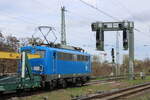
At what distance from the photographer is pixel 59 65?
26953 millimetres

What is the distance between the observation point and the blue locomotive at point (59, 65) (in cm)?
2492

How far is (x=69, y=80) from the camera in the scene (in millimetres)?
29297

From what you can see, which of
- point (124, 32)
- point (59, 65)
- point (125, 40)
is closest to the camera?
point (59, 65)

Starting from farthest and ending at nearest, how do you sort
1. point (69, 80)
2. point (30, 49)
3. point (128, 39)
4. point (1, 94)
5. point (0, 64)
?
1. point (128, 39)
2. point (69, 80)
3. point (30, 49)
4. point (0, 64)
5. point (1, 94)

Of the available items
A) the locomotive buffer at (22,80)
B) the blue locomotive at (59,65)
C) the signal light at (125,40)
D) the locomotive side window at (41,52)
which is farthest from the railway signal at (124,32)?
the locomotive buffer at (22,80)

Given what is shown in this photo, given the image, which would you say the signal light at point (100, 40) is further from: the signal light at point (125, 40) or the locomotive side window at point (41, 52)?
the locomotive side window at point (41, 52)

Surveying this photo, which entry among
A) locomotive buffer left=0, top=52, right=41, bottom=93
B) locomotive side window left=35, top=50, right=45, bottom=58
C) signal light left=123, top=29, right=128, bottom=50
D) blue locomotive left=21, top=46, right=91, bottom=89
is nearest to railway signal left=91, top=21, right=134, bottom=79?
signal light left=123, top=29, right=128, bottom=50

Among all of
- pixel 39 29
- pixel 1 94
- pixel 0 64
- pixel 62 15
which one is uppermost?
pixel 62 15

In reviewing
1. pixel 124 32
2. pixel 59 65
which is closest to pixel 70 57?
pixel 59 65

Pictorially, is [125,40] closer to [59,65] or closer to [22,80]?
[59,65]

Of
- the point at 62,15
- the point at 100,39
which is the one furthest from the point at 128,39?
the point at 62,15

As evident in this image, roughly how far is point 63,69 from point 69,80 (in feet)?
6.58

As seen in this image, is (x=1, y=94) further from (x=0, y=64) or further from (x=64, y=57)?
(x=64, y=57)

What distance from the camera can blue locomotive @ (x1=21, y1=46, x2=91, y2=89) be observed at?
24.9 meters
